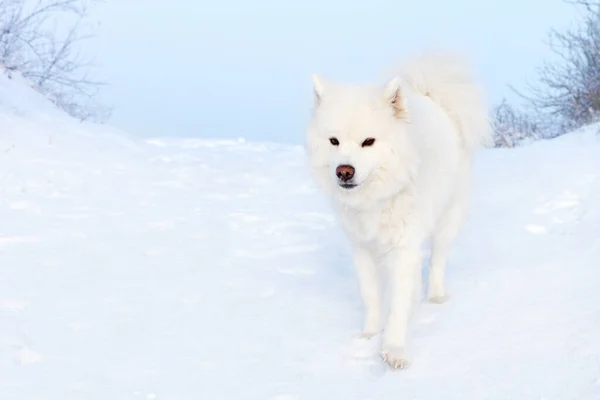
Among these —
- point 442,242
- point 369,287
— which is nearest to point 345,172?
point 369,287

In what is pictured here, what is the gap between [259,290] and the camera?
502 cm

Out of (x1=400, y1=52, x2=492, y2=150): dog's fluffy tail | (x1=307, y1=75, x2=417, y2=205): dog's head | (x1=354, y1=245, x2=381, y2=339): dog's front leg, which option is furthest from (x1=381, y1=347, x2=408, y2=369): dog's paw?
(x1=400, y1=52, x2=492, y2=150): dog's fluffy tail

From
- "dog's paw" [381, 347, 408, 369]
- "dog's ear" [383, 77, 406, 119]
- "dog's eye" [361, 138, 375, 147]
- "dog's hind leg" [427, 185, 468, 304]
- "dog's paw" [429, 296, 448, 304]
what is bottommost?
"dog's paw" [381, 347, 408, 369]

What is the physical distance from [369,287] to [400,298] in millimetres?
381

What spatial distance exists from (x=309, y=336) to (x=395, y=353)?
723 mm

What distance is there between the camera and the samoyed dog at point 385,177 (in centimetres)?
367

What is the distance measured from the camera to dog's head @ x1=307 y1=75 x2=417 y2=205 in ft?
12.0

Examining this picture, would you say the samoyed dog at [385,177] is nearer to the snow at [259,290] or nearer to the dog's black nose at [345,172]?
the dog's black nose at [345,172]

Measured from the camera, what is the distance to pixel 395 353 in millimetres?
3549

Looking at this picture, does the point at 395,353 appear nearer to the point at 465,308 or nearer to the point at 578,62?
the point at 465,308

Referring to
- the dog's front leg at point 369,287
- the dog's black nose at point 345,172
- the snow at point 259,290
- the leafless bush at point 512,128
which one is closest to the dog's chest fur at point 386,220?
the dog's front leg at point 369,287

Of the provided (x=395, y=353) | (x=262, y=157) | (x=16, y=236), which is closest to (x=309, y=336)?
(x=395, y=353)

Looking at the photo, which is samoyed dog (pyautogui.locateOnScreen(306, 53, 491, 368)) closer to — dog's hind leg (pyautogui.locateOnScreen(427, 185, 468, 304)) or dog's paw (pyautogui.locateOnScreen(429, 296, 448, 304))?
dog's hind leg (pyautogui.locateOnScreen(427, 185, 468, 304))

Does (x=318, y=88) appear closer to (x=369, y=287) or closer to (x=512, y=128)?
(x=369, y=287)
